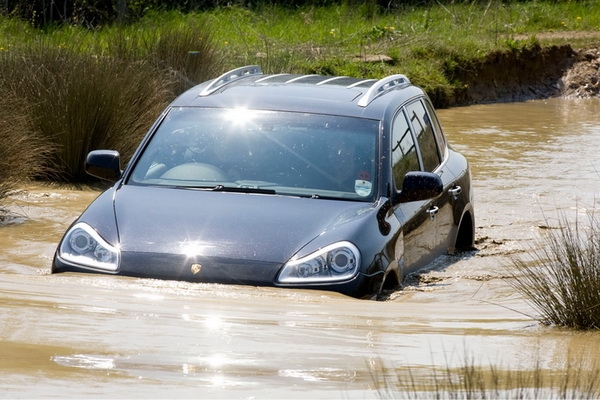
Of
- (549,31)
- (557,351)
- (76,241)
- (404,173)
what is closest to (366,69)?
(549,31)

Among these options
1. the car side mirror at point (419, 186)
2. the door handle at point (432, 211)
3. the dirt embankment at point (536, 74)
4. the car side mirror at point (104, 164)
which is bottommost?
the dirt embankment at point (536, 74)

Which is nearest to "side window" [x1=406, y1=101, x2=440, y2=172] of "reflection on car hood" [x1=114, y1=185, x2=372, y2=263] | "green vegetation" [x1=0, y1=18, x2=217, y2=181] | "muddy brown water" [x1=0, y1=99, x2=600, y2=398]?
"muddy brown water" [x1=0, y1=99, x2=600, y2=398]

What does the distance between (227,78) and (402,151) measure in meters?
1.36

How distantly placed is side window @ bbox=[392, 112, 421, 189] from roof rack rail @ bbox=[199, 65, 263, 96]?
3.86ft

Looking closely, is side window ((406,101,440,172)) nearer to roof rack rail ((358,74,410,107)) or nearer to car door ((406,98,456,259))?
car door ((406,98,456,259))

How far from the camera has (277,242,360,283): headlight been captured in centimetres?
605

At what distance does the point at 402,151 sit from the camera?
7.50m

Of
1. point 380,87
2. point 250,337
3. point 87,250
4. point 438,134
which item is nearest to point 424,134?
point 438,134

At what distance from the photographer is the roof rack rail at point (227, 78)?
25.1 ft

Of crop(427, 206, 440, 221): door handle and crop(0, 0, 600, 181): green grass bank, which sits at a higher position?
crop(427, 206, 440, 221): door handle

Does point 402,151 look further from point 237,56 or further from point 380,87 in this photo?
point 237,56

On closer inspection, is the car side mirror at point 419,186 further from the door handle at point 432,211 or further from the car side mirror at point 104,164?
the car side mirror at point 104,164

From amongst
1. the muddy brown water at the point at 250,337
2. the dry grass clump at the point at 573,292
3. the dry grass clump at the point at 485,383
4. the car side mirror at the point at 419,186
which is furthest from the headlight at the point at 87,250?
the dry grass clump at the point at 485,383

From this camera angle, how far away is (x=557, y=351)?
4934 mm
